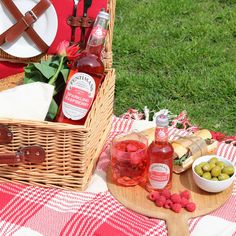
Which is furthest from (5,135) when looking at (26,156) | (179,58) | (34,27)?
(179,58)

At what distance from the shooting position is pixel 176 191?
62.7 inches

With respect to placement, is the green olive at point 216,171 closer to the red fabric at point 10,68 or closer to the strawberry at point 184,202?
the strawberry at point 184,202

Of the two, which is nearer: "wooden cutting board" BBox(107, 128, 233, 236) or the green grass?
"wooden cutting board" BBox(107, 128, 233, 236)

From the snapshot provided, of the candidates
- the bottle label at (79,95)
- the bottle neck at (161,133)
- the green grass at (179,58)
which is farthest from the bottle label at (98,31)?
the green grass at (179,58)

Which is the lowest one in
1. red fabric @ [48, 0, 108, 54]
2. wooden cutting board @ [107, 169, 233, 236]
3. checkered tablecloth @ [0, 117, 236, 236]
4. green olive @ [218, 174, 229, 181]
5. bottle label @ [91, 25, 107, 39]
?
checkered tablecloth @ [0, 117, 236, 236]

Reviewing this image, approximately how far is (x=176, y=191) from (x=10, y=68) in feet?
3.05

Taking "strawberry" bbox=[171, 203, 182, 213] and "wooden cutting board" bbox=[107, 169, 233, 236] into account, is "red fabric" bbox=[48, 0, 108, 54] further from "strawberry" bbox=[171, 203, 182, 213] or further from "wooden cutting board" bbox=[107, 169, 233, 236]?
"strawberry" bbox=[171, 203, 182, 213]

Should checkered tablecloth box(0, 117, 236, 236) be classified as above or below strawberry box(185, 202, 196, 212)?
below

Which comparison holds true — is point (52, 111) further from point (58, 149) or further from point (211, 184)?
point (211, 184)

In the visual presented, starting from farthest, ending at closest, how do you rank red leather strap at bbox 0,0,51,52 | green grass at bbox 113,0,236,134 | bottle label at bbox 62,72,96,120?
green grass at bbox 113,0,236,134 → red leather strap at bbox 0,0,51,52 → bottle label at bbox 62,72,96,120

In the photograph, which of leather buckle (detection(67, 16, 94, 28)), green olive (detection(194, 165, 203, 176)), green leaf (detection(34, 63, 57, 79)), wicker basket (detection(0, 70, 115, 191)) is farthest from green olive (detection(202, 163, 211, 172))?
leather buckle (detection(67, 16, 94, 28))

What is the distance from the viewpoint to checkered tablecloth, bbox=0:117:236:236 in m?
1.49

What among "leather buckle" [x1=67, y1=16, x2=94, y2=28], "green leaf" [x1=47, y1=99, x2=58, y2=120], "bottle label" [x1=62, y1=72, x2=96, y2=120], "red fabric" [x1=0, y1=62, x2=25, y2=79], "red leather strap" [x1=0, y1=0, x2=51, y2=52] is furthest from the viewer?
"red fabric" [x1=0, y1=62, x2=25, y2=79]

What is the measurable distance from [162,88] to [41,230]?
56.1 inches
